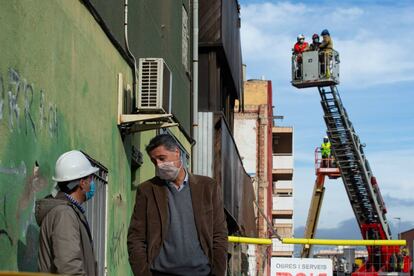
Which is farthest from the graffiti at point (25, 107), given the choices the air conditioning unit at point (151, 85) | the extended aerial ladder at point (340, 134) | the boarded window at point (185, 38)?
the extended aerial ladder at point (340, 134)

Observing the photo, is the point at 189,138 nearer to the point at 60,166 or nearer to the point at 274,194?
the point at 60,166

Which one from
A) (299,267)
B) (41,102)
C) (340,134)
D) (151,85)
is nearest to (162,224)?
(41,102)

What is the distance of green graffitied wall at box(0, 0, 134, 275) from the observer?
21.6ft

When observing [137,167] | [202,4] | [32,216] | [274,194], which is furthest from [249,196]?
[274,194]

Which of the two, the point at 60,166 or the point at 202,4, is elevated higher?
the point at 202,4

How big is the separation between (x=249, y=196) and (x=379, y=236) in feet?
57.3

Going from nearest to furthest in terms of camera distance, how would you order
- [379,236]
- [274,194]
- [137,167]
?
[137,167] → [379,236] → [274,194]

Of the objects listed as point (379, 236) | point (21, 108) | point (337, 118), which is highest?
point (337, 118)

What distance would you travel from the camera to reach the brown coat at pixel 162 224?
19.8 feet

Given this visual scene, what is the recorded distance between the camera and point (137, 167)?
41.2 ft

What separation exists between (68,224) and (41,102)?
82.3 inches

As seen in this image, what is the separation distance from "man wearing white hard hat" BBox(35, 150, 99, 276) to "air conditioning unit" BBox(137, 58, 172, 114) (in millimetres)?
5379

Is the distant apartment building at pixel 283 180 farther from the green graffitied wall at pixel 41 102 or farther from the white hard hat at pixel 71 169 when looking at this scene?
the white hard hat at pixel 71 169

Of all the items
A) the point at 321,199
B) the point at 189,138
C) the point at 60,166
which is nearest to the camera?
the point at 60,166
